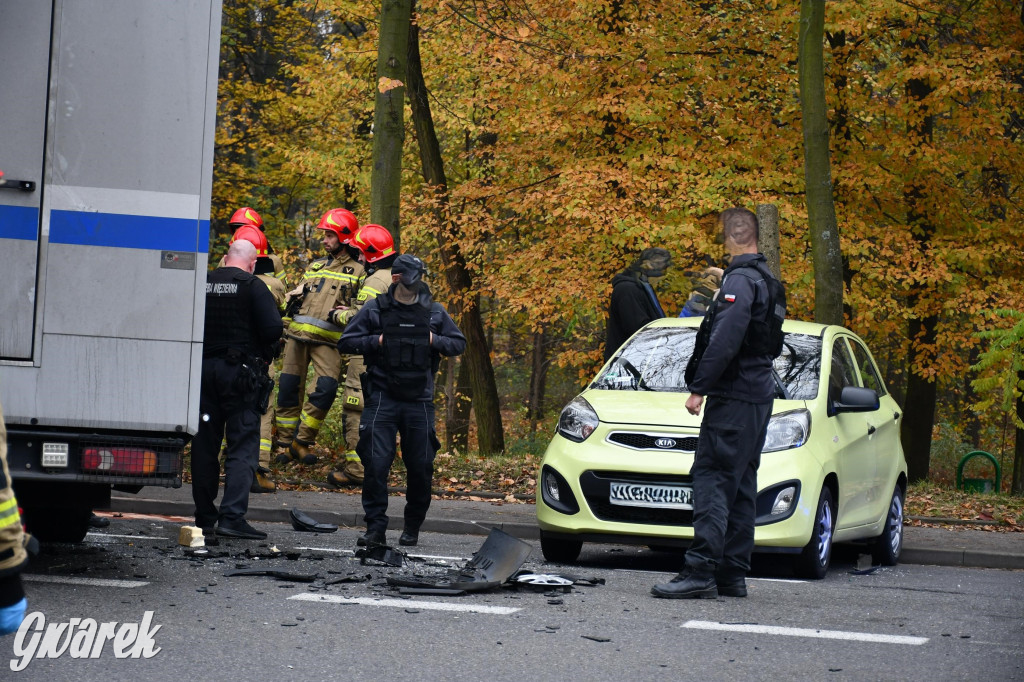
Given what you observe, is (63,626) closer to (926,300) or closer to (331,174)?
(926,300)

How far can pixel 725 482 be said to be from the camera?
24.7 feet

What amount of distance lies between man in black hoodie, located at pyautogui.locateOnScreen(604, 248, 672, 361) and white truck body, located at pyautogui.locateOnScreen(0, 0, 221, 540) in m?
4.91

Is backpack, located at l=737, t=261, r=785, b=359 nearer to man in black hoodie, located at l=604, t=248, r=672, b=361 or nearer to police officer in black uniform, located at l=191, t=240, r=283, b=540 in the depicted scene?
police officer in black uniform, located at l=191, t=240, r=283, b=540

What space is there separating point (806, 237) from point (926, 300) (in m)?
2.00

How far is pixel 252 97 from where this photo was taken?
2545cm

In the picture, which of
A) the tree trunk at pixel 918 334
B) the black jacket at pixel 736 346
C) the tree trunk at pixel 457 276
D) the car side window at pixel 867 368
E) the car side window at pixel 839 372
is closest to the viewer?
A: the black jacket at pixel 736 346

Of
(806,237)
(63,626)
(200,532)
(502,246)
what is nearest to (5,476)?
(63,626)

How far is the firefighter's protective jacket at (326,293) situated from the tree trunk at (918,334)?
8.92 meters

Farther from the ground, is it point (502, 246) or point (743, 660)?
point (502, 246)

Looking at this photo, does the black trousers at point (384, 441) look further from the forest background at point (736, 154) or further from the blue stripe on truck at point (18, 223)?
the forest background at point (736, 154)

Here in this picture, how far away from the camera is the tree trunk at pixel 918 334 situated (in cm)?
1842

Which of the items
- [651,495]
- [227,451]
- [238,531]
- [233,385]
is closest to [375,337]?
[233,385]

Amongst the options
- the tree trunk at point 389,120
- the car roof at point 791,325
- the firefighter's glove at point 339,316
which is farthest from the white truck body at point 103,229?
the tree trunk at point 389,120

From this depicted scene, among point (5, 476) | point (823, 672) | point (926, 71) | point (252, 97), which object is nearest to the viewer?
point (5, 476)
